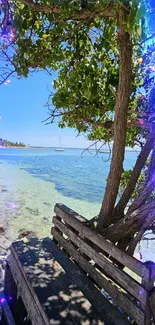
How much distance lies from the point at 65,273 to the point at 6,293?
1.38 m

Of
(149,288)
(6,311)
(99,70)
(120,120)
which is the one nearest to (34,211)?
(6,311)

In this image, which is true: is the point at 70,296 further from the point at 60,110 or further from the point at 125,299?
the point at 60,110

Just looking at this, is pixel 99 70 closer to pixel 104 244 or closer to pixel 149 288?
pixel 104 244

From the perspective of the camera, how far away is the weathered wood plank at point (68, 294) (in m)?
2.42

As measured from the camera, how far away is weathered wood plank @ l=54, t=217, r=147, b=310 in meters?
2.38

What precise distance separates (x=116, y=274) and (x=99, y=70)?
140 inches

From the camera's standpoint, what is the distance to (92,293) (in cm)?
290

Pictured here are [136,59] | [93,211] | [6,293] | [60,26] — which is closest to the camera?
[60,26]

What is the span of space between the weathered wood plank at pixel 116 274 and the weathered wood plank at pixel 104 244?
0.35ft

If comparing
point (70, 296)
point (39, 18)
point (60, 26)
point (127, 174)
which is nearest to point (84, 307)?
point (70, 296)

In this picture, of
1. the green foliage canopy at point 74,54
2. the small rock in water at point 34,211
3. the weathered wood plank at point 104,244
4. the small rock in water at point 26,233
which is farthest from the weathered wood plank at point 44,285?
the small rock in water at point 34,211

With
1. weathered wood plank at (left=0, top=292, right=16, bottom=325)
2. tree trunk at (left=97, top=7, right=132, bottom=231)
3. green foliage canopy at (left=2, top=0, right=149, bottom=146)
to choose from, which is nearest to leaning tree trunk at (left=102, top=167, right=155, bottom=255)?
tree trunk at (left=97, top=7, right=132, bottom=231)

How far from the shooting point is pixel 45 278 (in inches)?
121

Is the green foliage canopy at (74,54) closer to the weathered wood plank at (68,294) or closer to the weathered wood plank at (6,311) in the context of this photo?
the weathered wood plank at (68,294)
